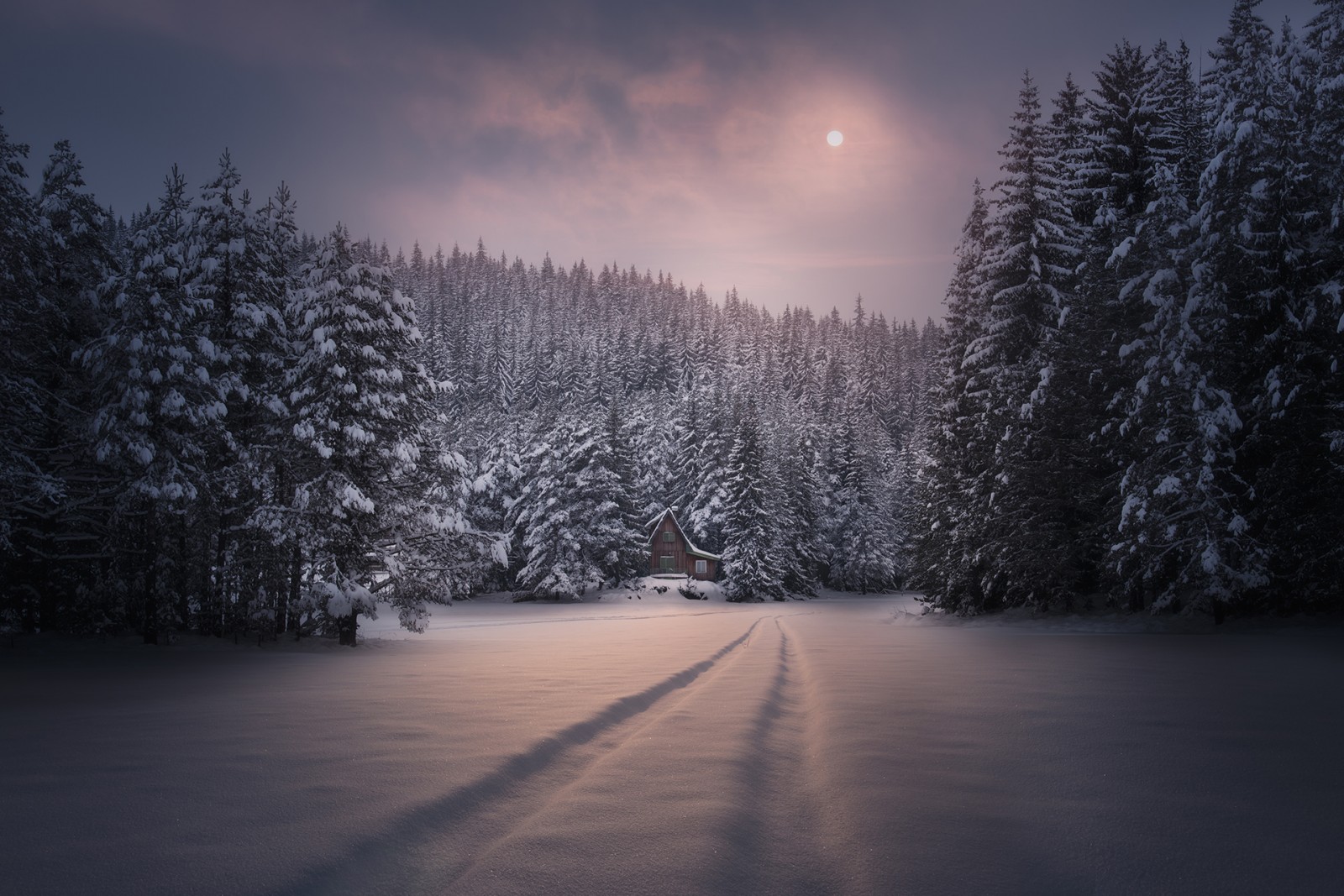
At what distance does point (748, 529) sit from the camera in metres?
56.3

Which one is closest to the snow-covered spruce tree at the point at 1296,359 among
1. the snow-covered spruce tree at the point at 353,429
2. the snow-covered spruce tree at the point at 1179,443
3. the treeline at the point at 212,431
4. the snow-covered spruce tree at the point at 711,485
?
the snow-covered spruce tree at the point at 1179,443

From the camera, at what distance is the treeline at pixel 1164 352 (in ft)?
59.4

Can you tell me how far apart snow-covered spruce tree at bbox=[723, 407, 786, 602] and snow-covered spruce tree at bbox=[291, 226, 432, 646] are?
3807 cm

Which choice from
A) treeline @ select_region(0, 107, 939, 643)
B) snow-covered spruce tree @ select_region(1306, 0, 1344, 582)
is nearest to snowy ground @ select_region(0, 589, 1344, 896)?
treeline @ select_region(0, 107, 939, 643)

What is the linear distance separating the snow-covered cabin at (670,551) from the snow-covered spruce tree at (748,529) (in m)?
5.56

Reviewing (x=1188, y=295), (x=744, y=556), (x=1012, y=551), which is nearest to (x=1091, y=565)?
(x=1012, y=551)

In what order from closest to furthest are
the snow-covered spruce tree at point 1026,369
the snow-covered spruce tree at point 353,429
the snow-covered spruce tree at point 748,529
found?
the snow-covered spruce tree at point 353,429, the snow-covered spruce tree at point 1026,369, the snow-covered spruce tree at point 748,529

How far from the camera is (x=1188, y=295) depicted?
1912 cm

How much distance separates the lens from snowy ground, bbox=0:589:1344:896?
12.9 ft

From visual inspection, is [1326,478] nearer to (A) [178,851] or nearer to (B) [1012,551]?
(B) [1012,551]

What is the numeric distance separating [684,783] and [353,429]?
16033mm

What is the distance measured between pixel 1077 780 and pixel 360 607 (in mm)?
17666

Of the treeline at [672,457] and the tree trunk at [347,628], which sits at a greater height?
the treeline at [672,457]

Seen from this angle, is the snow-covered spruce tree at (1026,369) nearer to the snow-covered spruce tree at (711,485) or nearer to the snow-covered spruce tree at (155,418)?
the snow-covered spruce tree at (155,418)
